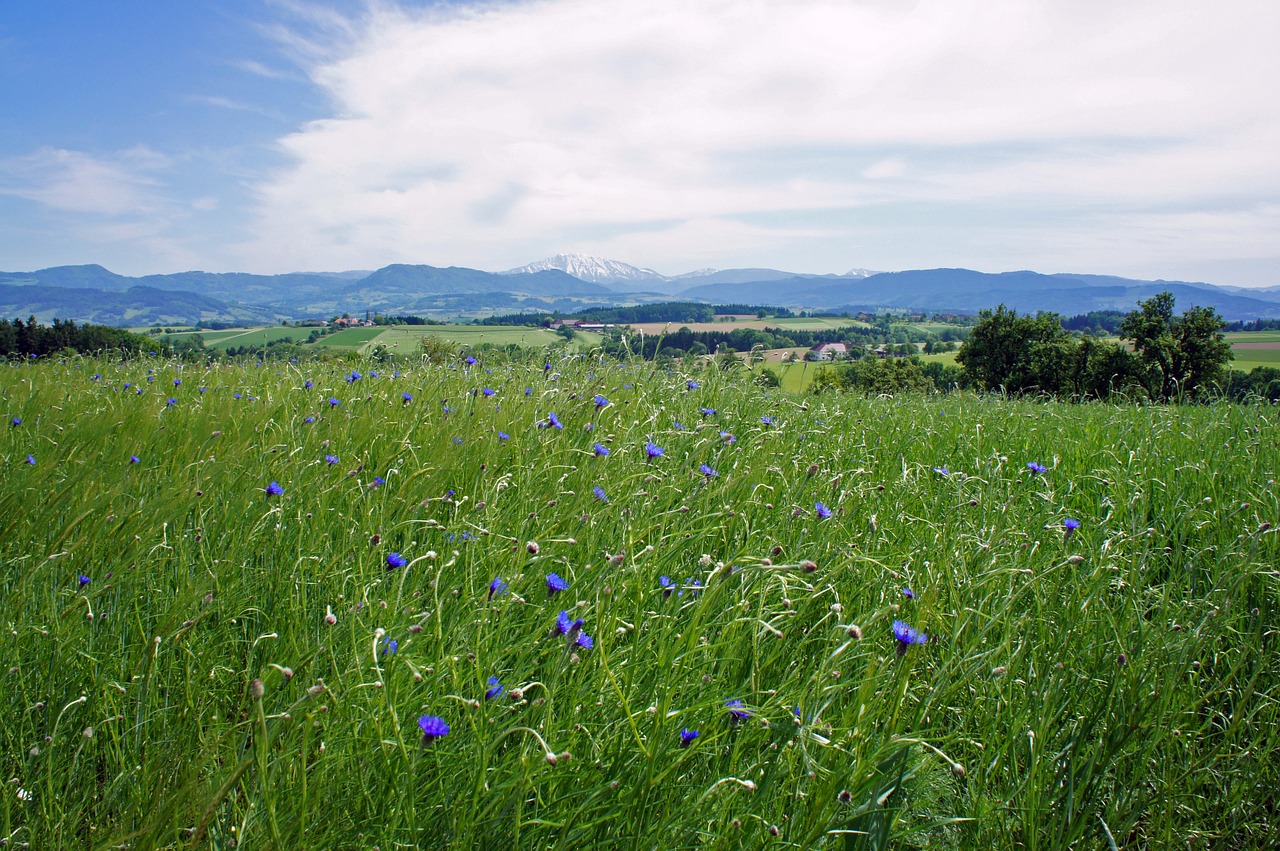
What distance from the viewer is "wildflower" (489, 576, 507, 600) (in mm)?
1891

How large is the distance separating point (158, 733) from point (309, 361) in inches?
248

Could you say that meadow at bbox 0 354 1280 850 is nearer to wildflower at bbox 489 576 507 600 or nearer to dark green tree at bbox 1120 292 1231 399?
wildflower at bbox 489 576 507 600

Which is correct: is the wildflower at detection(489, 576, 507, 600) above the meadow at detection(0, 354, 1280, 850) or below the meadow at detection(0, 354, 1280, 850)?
above

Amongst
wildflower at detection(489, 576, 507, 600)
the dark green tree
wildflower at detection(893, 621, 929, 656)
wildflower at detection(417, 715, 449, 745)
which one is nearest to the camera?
wildflower at detection(417, 715, 449, 745)

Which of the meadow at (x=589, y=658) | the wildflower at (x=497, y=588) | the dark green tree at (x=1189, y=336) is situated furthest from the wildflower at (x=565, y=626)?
the dark green tree at (x=1189, y=336)

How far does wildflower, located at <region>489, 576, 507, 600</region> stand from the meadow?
0.14 ft

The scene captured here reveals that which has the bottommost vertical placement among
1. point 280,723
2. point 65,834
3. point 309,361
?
point 65,834

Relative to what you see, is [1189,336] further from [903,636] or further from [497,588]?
[497,588]

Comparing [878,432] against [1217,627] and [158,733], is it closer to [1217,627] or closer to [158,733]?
[1217,627]

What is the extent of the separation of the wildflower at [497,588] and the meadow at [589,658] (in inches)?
1.7

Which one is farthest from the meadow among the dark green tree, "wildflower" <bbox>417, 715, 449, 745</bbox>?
the dark green tree

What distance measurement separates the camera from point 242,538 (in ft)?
8.34

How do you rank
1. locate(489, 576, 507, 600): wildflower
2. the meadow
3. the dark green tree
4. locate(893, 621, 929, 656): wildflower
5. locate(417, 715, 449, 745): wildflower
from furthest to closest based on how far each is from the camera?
1. the dark green tree
2. locate(489, 576, 507, 600): wildflower
3. locate(893, 621, 929, 656): wildflower
4. the meadow
5. locate(417, 715, 449, 745): wildflower

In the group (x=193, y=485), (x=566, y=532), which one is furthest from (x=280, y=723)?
(x=193, y=485)
